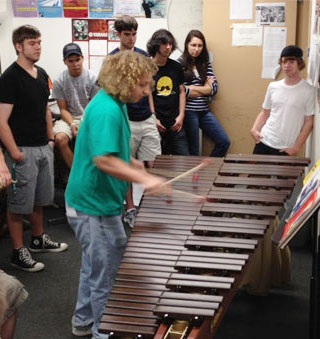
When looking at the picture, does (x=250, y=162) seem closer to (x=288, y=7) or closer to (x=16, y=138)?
(x=16, y=138)

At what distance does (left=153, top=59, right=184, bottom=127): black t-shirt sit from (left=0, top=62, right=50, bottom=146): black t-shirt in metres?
1.18

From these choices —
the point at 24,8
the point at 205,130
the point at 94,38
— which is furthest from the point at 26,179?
the point at 24,8

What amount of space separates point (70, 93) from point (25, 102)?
3.10 feet

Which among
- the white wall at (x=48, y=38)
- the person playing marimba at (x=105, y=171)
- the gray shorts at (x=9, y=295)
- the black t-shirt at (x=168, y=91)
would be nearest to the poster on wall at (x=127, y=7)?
the white wall at (x=48, y=38)

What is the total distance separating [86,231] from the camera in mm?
3215

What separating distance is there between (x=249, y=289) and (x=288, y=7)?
2.72 m

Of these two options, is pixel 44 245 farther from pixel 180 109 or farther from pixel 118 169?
pixel 118 169

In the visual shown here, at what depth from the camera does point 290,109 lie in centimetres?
472

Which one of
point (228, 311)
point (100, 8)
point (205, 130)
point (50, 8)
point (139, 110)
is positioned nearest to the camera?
point (228, 311)

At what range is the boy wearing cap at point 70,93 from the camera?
5.27 m

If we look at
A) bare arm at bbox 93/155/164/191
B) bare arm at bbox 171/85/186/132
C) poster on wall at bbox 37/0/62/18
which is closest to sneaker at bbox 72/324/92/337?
bare arm at bbox 93/155/164/191

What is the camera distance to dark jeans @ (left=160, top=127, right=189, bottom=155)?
220 inches

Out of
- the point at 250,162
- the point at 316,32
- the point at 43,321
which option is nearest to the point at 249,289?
the point at 250,162

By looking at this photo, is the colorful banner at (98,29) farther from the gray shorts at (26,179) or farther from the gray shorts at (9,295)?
the gray shorts at (9,295)
